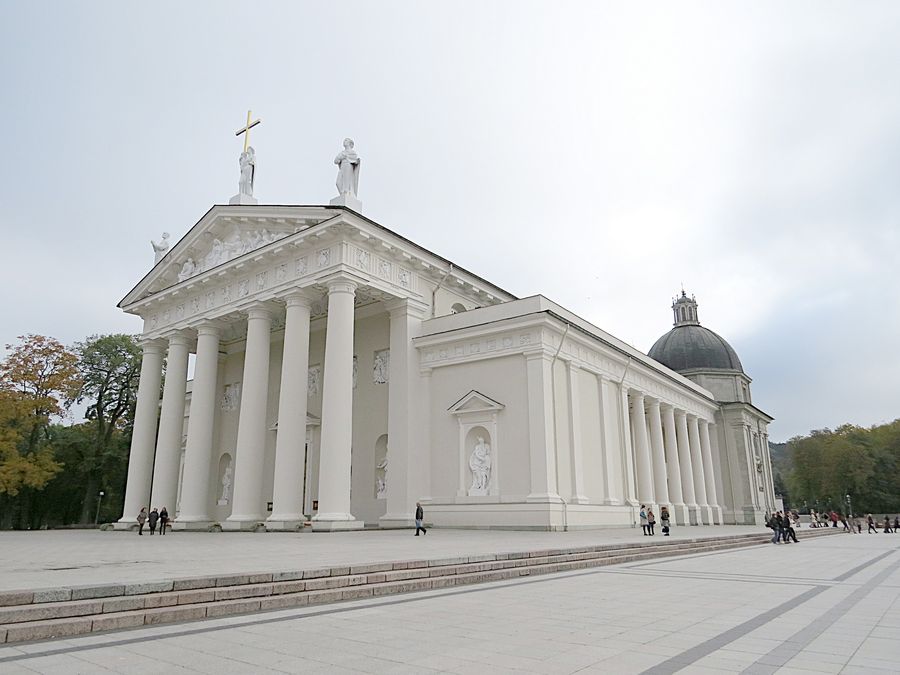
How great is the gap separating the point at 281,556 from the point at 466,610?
5.29 meters

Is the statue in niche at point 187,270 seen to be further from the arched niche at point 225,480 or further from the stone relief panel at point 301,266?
the arched niche at point 225,480

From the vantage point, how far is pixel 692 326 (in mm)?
54281

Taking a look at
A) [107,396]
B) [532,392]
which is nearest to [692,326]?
[532,392]

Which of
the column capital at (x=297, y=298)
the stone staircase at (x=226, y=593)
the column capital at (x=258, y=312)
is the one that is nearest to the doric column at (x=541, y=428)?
the column capital at (x=297, y=298)

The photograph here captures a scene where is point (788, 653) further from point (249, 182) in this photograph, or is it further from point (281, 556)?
point (249, 182)

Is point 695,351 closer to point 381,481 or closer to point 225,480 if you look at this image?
point 381,481

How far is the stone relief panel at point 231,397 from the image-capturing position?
111 ft

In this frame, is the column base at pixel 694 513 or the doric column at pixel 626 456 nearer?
the doric column at pixel 626 456

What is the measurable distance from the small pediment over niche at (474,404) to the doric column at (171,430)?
13666mm

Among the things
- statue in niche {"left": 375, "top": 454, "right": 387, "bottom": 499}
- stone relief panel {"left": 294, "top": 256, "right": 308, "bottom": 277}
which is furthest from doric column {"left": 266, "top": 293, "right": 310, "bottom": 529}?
statue in niche {"left": 375, "top": 454, "right": 387, "bottom": 499}

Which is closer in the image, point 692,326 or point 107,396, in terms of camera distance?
point 107,396

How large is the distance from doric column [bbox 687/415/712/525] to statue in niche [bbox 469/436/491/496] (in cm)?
2047

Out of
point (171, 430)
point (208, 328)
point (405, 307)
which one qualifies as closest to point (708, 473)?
point (405, 307)

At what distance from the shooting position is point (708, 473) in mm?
41531
